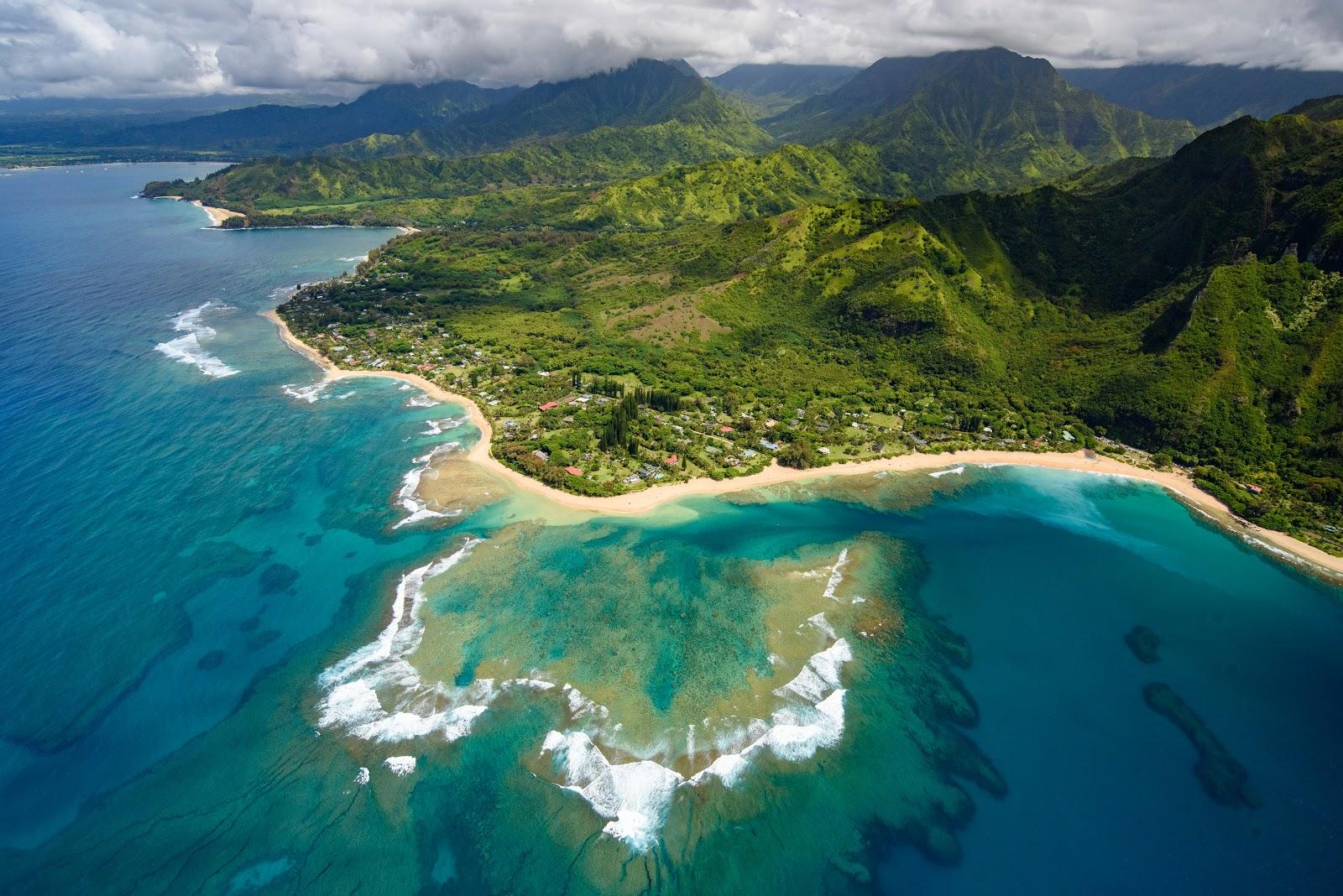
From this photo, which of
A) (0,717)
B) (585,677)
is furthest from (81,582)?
(585,677)

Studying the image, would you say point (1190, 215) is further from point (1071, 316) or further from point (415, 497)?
point (415, 497)

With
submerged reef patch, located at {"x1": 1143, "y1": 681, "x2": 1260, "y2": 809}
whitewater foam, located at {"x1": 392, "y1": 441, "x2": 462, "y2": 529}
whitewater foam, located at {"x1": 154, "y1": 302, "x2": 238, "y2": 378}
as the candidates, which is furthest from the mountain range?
whitewater foam, located at {"x1": 392, "y1": 441, "x2": 462, "y2": 529}

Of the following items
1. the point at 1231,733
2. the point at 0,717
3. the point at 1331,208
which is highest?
the point at 1331,208

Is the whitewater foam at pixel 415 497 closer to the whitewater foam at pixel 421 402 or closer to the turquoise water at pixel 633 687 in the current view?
the turquoise water at pixel 633 687

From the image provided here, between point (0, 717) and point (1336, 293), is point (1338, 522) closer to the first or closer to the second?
point (1336, 293)

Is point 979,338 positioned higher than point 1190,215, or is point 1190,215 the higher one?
point 1190,215

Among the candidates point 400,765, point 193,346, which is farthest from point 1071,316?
point 193,346
